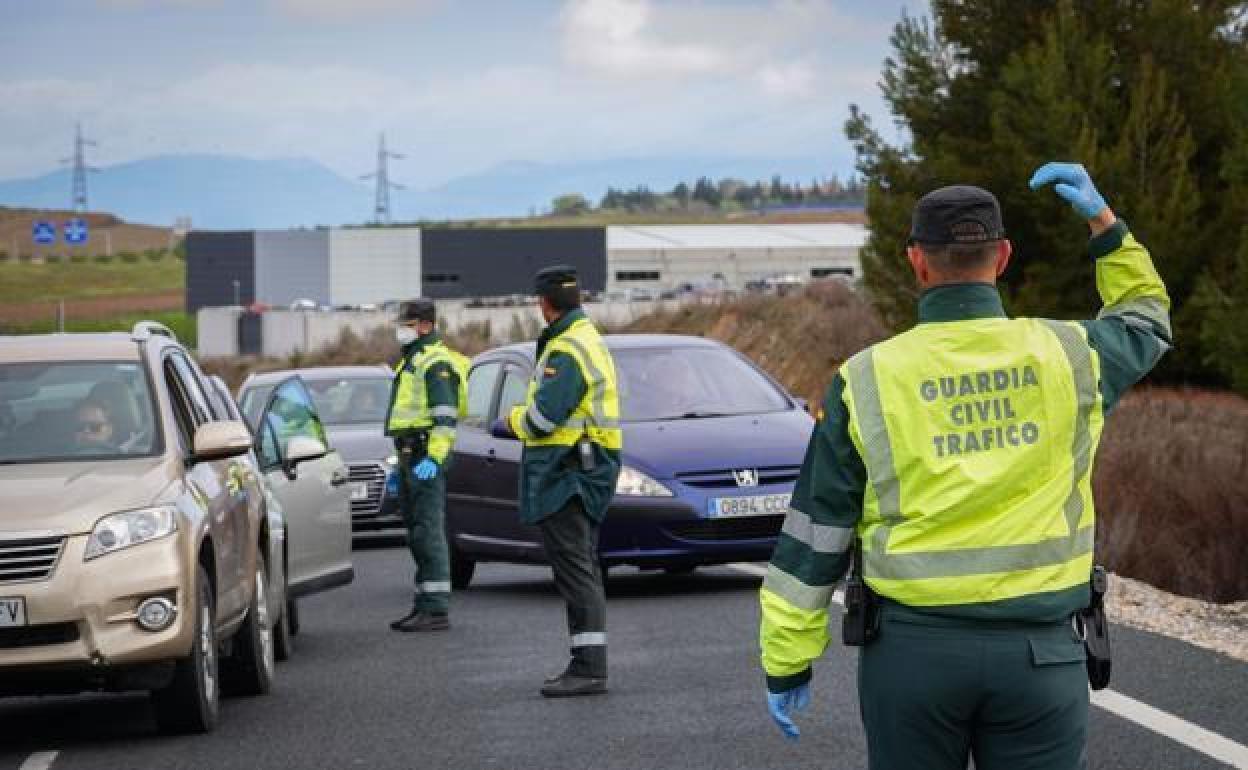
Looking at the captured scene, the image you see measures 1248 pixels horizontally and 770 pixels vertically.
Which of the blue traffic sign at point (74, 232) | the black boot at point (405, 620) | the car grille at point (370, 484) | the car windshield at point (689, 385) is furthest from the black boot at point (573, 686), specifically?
the blue traffic sign at point (74, 232)

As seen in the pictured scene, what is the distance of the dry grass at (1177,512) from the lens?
16.1 m

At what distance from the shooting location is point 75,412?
1030cm

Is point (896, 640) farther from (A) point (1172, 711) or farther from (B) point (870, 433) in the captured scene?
(A) point (1172, 711)

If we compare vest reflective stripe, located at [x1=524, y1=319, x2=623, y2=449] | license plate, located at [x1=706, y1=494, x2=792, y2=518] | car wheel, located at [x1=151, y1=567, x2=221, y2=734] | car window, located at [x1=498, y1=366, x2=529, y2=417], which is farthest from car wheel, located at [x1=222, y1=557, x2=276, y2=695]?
car window, located at [x1=498, y1=366, x2=529, y2=417]

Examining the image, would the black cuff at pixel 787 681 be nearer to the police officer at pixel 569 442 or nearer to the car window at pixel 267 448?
the police officer at pixel 569 442

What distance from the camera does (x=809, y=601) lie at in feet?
16.9

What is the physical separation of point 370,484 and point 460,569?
18.1 ft

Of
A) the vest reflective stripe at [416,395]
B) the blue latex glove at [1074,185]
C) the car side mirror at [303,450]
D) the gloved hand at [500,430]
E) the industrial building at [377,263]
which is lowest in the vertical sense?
the industrial building at [377,263]

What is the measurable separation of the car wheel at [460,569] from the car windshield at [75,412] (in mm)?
5957

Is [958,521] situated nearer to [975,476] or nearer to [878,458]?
[975,476]

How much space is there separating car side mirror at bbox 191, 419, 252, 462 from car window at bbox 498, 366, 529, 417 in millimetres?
6106

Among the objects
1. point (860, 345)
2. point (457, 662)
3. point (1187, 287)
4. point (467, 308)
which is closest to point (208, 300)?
point (467, 308)

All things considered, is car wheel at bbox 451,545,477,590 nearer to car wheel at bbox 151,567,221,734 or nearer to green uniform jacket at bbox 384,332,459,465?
green uniform jacket at bbox 384,332,459,465

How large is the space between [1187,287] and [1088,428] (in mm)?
25003
